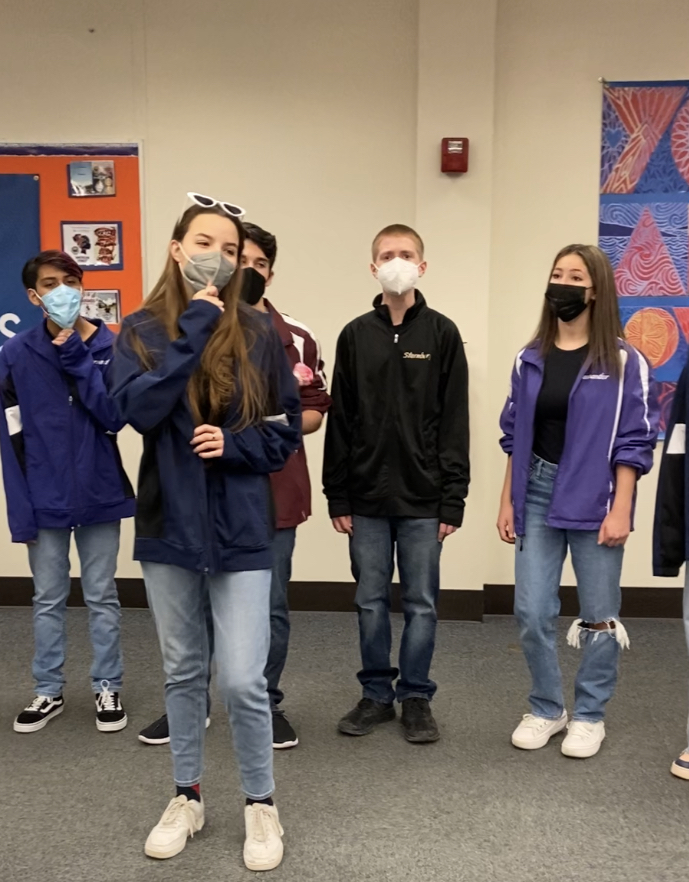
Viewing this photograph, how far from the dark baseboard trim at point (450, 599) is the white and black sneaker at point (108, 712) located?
139 centimetres

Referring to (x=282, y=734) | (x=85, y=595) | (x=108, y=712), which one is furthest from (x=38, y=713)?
(x=282, y=734)

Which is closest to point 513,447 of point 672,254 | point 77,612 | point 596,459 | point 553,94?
point 596,459

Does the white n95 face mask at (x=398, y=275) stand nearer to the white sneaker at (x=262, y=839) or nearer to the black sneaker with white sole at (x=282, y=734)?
the black sneaker with white sole at (x=282, y=734)

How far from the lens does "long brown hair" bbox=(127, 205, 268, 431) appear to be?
194 cm

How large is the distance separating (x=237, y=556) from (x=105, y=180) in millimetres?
2780

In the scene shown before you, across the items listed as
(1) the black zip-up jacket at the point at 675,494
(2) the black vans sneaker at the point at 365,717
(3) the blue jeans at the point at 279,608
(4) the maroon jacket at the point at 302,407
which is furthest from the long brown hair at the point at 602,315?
(2) the black vans sneaker at the point at 365,717

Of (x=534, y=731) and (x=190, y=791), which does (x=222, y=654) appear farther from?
(x=534, y=731)

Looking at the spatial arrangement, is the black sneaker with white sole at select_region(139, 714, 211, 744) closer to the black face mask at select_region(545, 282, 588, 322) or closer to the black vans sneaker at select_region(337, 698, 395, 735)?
the black vans sneaker at select_region(337, 698, 395, 735)

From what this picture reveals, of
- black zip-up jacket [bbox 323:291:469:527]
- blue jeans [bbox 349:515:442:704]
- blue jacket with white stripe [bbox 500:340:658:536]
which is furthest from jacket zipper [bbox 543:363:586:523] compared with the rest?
blue jeans [bbox 349:515:442:704]

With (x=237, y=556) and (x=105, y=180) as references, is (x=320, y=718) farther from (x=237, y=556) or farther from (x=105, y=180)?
(x=105, y=180)

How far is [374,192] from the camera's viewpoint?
411cm

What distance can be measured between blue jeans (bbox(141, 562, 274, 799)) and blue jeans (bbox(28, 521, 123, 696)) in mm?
872

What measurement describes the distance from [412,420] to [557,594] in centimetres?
68

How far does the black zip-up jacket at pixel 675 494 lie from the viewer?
249 cm
